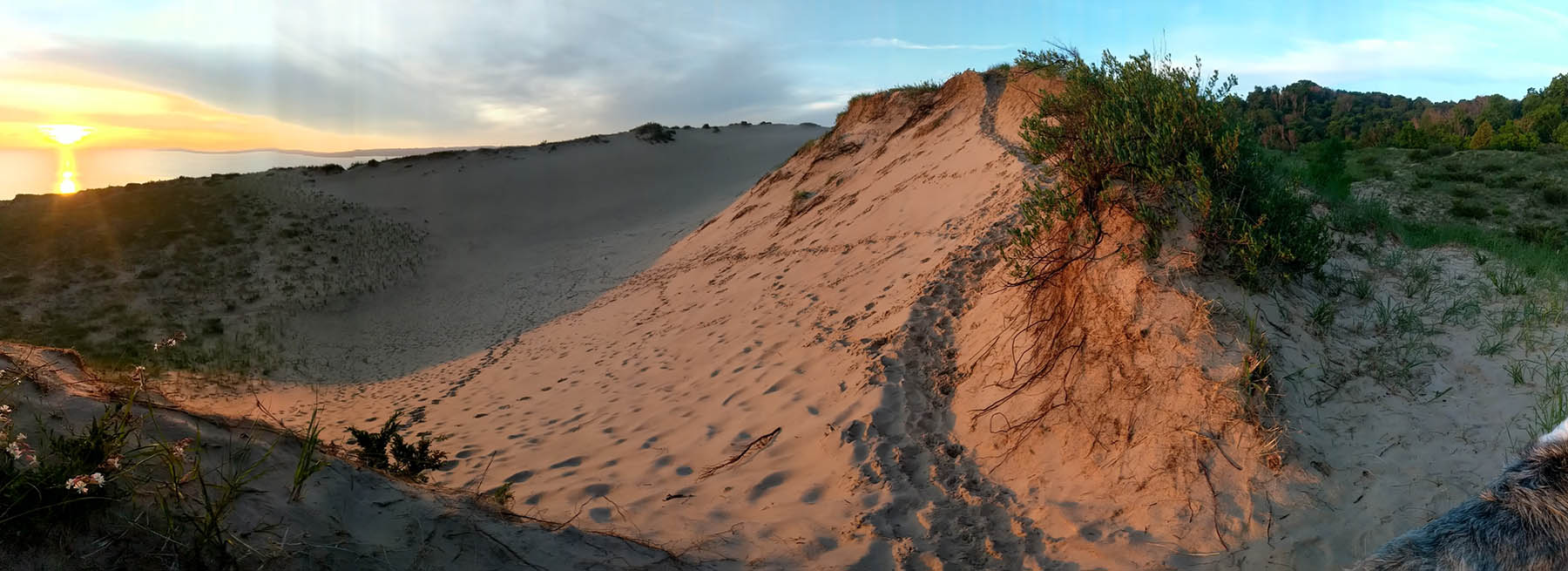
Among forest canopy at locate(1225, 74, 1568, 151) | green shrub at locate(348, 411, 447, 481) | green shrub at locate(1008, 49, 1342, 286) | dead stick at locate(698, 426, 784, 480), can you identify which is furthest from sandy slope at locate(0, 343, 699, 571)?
forest canopy at locate(1225, 74, 1568, 151)

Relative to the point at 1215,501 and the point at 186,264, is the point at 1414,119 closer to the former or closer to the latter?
the point at 1215,501

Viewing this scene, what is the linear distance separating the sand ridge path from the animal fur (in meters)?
1.71

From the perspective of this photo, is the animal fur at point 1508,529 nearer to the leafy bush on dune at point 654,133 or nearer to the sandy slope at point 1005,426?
the sandy slope at point 1005,426

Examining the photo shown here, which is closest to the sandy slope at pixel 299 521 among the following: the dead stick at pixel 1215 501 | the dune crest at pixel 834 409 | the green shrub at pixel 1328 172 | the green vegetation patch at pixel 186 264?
the dune crest at pixel 834 409

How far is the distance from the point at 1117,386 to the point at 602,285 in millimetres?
13984

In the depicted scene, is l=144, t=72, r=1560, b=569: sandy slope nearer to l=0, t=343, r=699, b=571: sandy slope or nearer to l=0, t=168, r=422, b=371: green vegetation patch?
l=0, t=343, r=699, b=571: sandy slope

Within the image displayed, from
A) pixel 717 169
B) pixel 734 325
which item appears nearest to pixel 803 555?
pixel 734 325

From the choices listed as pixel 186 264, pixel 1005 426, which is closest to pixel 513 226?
pixel 186 264

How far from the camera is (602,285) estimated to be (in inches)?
655

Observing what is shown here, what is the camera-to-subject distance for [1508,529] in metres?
1.80

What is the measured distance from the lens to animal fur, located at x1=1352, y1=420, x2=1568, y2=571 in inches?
68.7

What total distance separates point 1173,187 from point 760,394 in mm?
3464

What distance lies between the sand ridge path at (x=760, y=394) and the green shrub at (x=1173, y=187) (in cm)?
127

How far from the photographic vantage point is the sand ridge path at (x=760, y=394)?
3918mm
